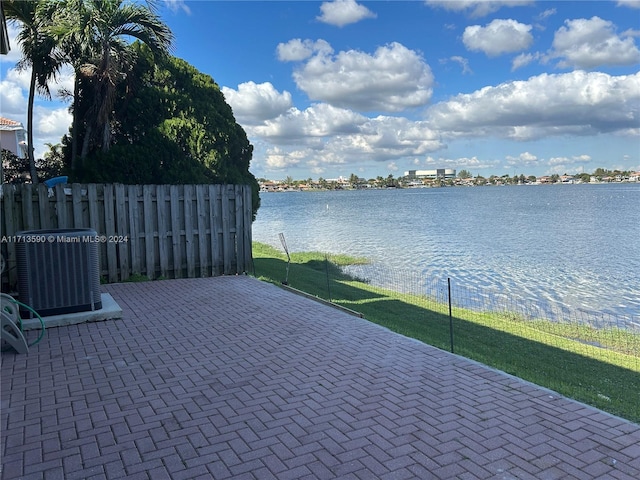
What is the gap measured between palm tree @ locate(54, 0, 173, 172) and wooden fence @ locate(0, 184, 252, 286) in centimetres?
395

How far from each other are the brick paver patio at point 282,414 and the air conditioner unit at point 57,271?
30.0 inches

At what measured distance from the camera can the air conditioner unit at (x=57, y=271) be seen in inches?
254

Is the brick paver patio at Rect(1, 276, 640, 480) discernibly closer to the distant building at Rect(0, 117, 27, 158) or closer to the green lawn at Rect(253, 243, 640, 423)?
the green lawn at Rect(253, 243, 640, 423)

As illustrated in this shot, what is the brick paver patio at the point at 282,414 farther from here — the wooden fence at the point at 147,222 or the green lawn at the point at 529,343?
the wooden fence at the point at 147,222

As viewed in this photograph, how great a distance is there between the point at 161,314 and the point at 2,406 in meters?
3.24

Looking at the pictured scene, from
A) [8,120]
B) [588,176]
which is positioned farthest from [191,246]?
[588,176]

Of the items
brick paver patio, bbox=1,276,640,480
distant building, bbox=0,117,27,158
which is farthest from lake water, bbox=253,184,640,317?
distant building, bbox=0,117,27,158

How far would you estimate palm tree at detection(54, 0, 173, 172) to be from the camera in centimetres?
1160

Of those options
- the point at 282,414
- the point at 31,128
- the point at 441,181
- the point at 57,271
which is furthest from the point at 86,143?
the point at 441,181

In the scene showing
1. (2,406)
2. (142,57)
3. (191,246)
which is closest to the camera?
(2,406)

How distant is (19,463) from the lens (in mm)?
3125

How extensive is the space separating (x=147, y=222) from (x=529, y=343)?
7.94 metres

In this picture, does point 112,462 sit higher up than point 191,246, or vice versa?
point 191,246

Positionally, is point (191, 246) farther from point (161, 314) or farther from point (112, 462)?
point (112, 462)
